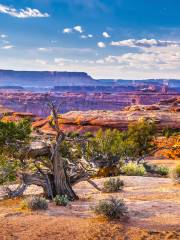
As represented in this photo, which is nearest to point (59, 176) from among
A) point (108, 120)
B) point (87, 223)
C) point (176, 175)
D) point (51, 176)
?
point (51, 176)

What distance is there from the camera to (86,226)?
1046 cm

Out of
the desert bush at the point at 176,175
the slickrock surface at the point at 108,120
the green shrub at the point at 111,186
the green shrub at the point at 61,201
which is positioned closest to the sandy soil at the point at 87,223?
the green shrub at the point at 61,201

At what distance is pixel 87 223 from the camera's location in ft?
35.4

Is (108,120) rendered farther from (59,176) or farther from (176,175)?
(59,176)

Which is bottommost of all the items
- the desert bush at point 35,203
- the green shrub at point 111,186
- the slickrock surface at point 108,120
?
the green shrub at point 111,186

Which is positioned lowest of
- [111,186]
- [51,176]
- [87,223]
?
[111,186]

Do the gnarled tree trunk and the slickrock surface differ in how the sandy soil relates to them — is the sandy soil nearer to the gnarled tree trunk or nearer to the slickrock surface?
the gnarled tree trunk

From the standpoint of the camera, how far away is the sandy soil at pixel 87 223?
975 centimetres

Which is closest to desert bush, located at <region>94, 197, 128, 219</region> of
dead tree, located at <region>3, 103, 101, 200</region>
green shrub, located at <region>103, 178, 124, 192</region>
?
dead tree, located at <region>3, 103, 101, 200</region>

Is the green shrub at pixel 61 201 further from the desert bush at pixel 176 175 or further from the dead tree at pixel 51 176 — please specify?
the desert bush at pixel 176 175

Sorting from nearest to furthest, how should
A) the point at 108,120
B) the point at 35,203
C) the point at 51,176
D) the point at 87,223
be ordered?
the point at 87,223
the point at 35,203
the point at 51,176
the point at 108,120

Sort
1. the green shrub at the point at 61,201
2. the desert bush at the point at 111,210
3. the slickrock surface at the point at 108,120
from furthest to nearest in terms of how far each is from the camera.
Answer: the slickrock surface at the point at 108,120
the green shrub at the point at 61,201
the desert bush at the point at 111,210

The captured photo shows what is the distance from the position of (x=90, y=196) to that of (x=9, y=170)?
3.73 m

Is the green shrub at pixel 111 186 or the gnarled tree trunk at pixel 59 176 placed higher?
the gnarled tree trunk at pixel 59 176
